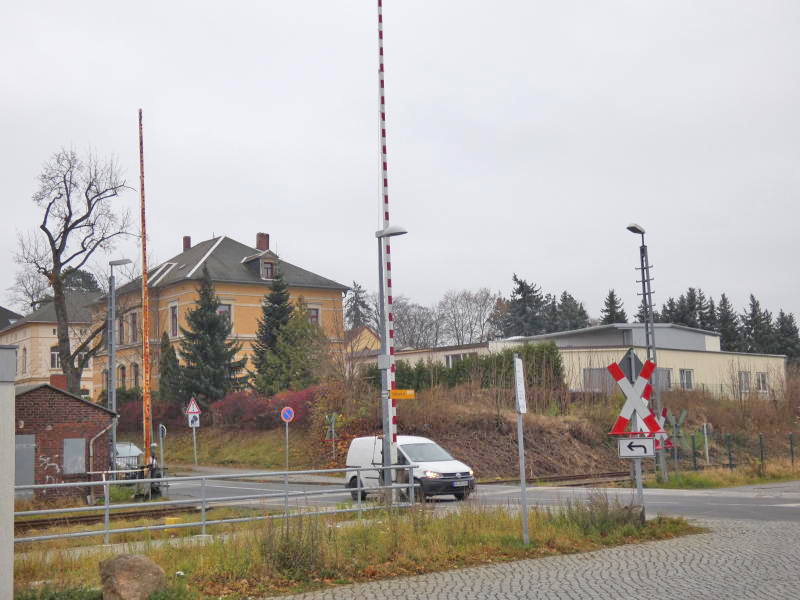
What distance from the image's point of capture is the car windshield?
24.9 m

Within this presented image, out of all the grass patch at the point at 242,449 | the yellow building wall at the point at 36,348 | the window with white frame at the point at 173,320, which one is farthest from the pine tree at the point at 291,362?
the yellow building wall at the point at 36,348

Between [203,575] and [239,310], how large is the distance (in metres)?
64.2

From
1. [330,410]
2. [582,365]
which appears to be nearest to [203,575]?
[330,410]

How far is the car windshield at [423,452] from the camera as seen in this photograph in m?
24.9

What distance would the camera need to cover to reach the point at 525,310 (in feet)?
323

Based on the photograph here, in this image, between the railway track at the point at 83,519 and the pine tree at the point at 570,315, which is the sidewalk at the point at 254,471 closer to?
the railway track at the point at 83,519

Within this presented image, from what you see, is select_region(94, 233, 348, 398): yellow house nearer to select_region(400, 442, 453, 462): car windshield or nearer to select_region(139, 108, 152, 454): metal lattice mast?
select_region(139, 108, 152, 454): metal lattice mast

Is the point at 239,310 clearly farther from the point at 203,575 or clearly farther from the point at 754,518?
the point at 203,575

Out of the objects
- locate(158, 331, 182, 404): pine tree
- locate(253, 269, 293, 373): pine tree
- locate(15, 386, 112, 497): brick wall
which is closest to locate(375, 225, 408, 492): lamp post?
locate(15, 386, 112, 497): brick wall

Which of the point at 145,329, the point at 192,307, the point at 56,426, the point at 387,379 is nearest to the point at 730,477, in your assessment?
the point at 387,379

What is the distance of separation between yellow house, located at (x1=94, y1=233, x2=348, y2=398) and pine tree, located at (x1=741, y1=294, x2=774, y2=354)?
5038 cm

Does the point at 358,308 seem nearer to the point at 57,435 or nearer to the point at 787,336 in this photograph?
the point at 787,336

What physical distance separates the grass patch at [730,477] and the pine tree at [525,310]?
63.3 meters

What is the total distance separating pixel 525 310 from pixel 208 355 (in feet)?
161
